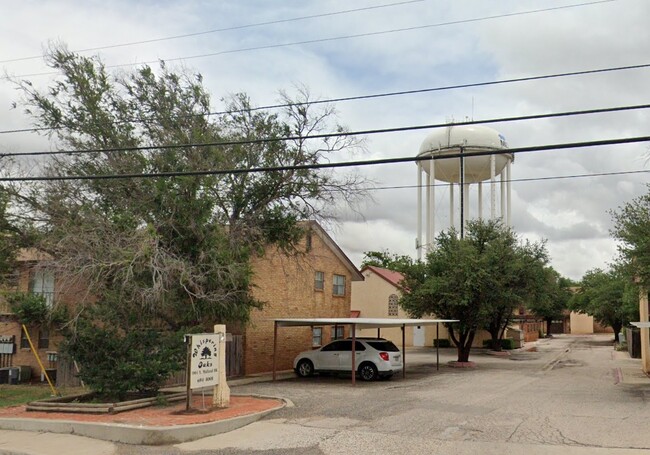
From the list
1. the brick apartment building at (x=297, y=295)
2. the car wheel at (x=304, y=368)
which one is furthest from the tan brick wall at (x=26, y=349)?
the car wheel at (x=304, y=368)

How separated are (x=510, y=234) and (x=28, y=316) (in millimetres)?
23201

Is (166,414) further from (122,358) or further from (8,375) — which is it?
(8,375)

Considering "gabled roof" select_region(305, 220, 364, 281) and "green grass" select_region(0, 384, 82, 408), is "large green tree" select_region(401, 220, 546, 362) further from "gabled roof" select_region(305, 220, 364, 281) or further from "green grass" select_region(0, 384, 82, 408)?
"green grass" select_region(0, 384, 82, 408)

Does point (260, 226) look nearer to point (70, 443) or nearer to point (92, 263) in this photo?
point (92, 263)

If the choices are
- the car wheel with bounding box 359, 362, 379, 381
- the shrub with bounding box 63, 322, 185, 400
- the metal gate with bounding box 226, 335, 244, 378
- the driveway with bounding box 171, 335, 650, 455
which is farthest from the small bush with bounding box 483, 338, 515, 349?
the shrub with bounding box 63, 322, 185, 400

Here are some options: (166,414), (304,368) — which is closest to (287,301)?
(304,368)

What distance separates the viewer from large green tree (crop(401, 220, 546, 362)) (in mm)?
30375

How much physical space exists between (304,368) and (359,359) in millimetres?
2550

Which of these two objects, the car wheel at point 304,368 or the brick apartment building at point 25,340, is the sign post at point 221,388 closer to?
the car wheel at point 304,368

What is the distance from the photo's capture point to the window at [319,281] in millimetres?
29930

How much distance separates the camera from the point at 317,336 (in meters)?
30.5

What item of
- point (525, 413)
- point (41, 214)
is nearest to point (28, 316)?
point (41, 214)

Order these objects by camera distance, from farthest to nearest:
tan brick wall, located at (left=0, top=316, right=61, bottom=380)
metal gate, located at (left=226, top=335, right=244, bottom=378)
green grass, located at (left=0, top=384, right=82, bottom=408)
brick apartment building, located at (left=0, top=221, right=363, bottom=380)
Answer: tan brick wall, located at (left=0, top=316, right=61, bottom=380) → brick apartment building, located at (left=0, top=221, right=363, bottom=380) → metal gate, located at (left=226, top=335, right=244, bottom=378) → green grass, located at (left=0, top=384, right=82, bottom=408)

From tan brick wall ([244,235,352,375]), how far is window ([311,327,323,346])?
0.28 m
